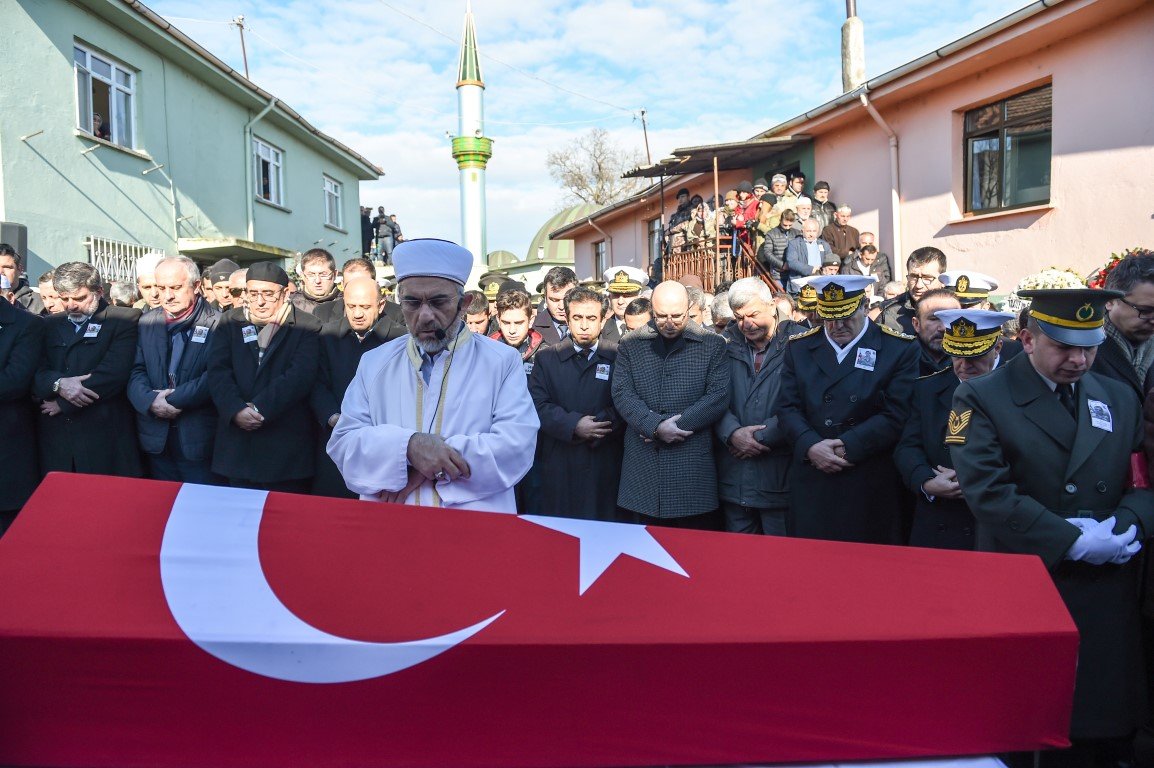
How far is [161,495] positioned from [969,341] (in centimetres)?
321

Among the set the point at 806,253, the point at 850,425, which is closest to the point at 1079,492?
the point at 850,425

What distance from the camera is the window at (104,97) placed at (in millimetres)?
13180

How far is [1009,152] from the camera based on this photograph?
10.9m

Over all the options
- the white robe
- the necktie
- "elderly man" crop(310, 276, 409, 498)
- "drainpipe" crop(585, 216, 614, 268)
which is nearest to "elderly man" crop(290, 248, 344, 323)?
"elderly man" crop(310, 276, 409, 498)

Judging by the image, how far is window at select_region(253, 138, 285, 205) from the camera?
20.0 metres

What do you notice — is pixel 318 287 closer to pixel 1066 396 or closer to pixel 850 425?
pixel 850 425

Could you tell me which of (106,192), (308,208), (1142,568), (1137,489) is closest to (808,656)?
(1137,489)

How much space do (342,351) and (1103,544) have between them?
418 cm

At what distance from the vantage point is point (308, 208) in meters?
23.2

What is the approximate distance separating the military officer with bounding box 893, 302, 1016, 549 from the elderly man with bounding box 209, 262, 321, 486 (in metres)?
3.37

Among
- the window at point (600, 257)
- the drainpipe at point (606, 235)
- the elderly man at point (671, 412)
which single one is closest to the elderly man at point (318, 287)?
the elderly man at point (671, 412)

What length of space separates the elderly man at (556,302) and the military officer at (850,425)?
2883 mm

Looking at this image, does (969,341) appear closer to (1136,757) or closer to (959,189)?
(1136,757)

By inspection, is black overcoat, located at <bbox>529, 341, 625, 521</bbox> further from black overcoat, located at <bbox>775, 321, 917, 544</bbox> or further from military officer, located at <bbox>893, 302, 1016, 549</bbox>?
military officer, located at <bbox>893, 302, 1016, 549</bbox>
